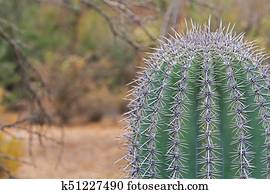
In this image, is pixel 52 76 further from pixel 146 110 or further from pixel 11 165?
pixel 146 110

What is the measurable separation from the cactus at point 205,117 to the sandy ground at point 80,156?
530cm

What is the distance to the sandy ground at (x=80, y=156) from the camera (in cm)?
941

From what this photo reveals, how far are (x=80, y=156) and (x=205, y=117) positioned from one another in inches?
331

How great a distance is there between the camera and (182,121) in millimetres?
3035

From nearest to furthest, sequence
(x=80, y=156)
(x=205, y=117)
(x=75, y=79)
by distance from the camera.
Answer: (x=205, y=117)
(x=80, y=156)
(x=75, y=79)

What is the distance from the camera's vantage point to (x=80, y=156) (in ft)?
37.0

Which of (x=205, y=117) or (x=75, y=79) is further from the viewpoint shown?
(x=75, y=79)

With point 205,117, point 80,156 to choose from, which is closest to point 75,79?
point 80,156

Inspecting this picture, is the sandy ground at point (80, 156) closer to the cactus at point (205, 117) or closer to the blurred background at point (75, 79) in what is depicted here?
the blurred background at point (75, 79)

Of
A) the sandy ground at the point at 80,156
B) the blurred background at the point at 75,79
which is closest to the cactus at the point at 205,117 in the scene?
the blurred background at the point at 75,79

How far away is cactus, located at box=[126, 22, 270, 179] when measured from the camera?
3023mm

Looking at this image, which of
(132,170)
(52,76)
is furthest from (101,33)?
(132,170)

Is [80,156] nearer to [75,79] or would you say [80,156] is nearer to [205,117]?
[75,79]

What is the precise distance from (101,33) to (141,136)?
1293 centimetres
